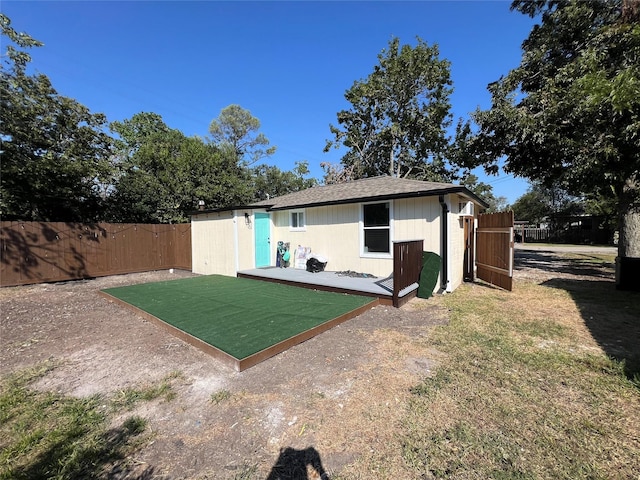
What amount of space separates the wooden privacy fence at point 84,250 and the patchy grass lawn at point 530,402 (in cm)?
1153

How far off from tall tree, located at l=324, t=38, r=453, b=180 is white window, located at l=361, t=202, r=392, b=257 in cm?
1467

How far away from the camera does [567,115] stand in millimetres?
8688

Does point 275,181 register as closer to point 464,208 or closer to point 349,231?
point 349,231

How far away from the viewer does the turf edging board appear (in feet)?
12.1

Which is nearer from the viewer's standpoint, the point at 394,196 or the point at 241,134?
the point at 394,196

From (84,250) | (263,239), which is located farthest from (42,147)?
(263,239)

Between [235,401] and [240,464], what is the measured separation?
765 mm

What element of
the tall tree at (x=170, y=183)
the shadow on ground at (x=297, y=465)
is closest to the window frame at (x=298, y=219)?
the shadow on ground at (x=297, y=465)

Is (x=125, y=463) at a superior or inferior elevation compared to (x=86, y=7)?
inferior

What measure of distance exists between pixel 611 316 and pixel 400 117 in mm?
19980

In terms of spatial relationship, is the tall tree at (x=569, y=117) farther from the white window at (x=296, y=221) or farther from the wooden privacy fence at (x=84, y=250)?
the wooden privacy fence at (x=84, y=250)

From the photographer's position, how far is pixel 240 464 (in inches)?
75.8

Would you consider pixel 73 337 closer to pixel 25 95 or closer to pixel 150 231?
pixel 150 231

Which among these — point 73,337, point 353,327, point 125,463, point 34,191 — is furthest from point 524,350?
point 34,191
